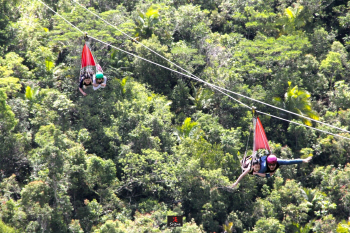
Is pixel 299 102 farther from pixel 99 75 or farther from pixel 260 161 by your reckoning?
pixel 260 161

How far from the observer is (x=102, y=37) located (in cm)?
2173

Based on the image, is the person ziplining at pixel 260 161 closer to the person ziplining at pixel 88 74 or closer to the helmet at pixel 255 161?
the helmet at pixel 255 161

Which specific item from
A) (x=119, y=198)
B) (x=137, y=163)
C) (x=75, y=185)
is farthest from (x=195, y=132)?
(x=75, y=185)

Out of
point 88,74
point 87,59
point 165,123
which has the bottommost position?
point 165,123

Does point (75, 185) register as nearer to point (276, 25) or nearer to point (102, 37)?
point (102, 37)

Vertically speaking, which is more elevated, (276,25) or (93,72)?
(276,25)

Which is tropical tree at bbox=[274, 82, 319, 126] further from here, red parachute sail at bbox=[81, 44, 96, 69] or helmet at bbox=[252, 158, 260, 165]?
helmet at bbox=[252, 158, 260, 165]

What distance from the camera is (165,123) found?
21.0 meters

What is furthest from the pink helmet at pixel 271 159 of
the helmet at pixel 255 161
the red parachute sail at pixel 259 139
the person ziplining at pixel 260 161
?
the red parachute sail at pixel 259 139

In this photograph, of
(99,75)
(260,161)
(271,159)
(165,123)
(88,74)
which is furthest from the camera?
(165,123)

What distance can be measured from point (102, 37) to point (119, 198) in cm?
769

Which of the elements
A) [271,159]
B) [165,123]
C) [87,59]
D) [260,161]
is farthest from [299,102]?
[271,159]

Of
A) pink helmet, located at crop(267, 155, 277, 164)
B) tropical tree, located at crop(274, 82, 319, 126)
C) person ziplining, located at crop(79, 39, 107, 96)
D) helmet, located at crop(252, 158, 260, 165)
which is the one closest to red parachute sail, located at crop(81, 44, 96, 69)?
person ziplining, located at crop(79, 39, 107, 96)

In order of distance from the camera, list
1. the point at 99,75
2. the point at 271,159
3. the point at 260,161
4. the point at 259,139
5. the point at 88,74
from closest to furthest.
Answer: the point at 271,159 < the point at 260,161 < the point at 259,139 < the point at 99,75 < the point at 88,74
